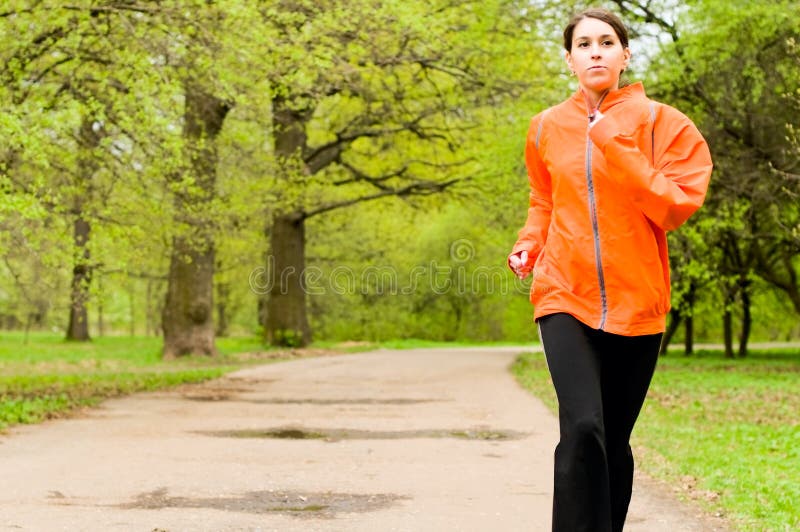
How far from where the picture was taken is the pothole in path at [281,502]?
6.27 m

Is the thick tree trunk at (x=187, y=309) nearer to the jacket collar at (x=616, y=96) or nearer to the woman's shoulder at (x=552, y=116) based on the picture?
the woman's shoulder at (x=552, y=116)

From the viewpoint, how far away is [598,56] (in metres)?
3.82

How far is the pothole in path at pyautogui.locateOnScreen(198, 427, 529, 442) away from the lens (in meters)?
10.1

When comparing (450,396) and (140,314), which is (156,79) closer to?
(450,396)

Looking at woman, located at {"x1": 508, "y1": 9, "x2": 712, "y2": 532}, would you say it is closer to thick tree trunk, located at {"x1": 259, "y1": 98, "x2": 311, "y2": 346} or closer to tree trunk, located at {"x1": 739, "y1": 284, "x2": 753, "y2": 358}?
tree trunk, located at {"x1": 739, "y1": 284, "x2": 753, "y2": 358}

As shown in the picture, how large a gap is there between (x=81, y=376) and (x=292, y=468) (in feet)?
36.0

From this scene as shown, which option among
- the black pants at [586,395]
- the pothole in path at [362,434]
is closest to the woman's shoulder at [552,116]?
the black pants at [586,395]

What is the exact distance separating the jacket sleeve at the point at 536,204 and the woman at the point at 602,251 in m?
0.02

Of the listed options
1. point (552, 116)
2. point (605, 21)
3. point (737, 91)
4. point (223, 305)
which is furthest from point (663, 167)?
point (223, 305)

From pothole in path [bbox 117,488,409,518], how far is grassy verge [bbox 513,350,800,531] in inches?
83.9

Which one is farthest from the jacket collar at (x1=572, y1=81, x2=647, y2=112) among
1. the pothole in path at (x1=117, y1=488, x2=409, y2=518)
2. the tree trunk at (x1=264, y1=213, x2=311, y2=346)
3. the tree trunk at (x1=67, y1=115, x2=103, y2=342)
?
the tree trunk at (x1=264, y1=213, x2=311, y2=346)

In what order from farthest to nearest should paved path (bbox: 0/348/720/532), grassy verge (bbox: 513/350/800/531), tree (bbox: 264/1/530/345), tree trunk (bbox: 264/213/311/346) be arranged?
tree trunk (bbox: 264/213/311/346) → tree (bbox: 264/1/530/345) → grassy verge (bbox: 513/350/800/531) → paved path (bbox: 0/348/720/532)

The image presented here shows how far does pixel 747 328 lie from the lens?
36.7 metres

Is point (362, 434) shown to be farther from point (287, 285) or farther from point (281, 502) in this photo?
point (287, 285)
